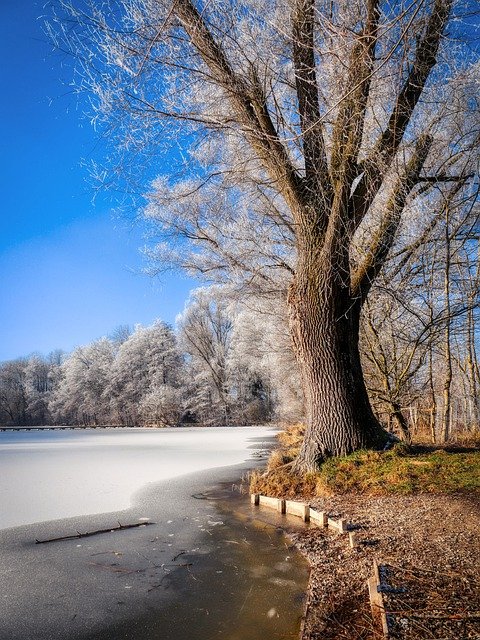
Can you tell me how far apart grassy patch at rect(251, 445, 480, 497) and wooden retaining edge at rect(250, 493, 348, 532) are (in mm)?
405

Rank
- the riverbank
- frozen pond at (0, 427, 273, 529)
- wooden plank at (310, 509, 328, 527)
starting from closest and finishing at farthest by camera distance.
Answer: the riverbank
wooden plank at (310, 509, 328, 527)
frozen pond at (0, 427, 273, 529)

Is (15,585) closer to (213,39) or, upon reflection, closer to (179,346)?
(213,39)

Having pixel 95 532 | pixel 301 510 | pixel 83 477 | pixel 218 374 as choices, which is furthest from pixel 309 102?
pixel 218 374

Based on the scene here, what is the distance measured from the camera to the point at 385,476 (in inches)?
231

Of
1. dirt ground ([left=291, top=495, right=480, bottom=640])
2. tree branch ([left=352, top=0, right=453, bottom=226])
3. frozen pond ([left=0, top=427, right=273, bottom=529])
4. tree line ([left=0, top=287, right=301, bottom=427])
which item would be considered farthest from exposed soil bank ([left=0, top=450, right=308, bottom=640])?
tree line ([left=0, top=287, right=301, bottom=427])

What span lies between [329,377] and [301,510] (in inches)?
82.8

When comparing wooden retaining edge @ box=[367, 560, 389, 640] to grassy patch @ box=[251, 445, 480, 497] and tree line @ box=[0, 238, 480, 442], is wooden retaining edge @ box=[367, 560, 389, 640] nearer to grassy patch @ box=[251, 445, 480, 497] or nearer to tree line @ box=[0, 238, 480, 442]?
grassy patch @ box=[251, 445, 480, 497]

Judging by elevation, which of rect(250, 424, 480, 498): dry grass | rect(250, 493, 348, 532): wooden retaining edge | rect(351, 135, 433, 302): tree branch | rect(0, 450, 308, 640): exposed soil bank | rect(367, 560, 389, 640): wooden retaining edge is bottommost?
rect(0, 450, 308, 640): exposed soil bank

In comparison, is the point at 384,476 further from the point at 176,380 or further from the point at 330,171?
the point at 176,380

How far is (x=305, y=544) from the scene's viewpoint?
4.21 m

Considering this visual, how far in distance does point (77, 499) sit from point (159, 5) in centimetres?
647

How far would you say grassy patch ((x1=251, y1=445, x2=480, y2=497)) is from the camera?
547 centimetres

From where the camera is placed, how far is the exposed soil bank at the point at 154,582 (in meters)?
2.74

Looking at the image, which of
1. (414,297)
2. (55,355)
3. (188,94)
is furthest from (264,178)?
(55,355)
